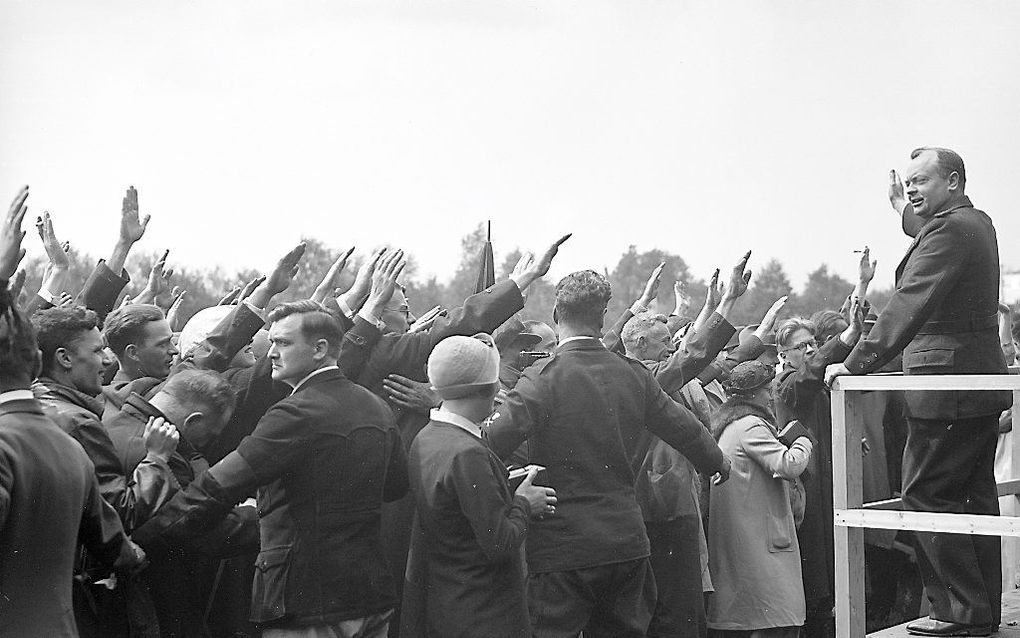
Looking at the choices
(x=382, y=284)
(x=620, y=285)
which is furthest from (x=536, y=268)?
(x=620, y=285)

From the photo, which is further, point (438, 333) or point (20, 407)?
point (438, 333)

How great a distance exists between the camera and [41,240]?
21.0 ft

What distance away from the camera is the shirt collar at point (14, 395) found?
3217 millimetres

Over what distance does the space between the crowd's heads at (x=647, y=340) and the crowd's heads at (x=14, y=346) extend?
406 cm

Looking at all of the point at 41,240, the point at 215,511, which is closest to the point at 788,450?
the point at 215,511

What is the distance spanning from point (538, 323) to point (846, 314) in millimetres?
2684

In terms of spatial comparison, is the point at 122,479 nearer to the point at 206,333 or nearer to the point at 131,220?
the point at 206,333

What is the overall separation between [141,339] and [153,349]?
0.07 metres

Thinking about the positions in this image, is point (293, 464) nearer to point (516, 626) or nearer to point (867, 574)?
point (516, 626)

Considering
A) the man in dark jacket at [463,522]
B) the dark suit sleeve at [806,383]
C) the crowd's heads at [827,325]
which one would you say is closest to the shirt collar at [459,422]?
the man in dark jacket at [463,522]

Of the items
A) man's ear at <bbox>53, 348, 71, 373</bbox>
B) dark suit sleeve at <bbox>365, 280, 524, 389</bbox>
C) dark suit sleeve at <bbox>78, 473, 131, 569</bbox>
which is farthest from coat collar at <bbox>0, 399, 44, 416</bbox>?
dark suit sleeve at <bbox>365, 280, 524, 389</bbox>

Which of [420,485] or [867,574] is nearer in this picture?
[420,485]

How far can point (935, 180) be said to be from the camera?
5320mm

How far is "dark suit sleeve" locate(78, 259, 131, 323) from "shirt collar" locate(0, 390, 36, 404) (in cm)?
290
